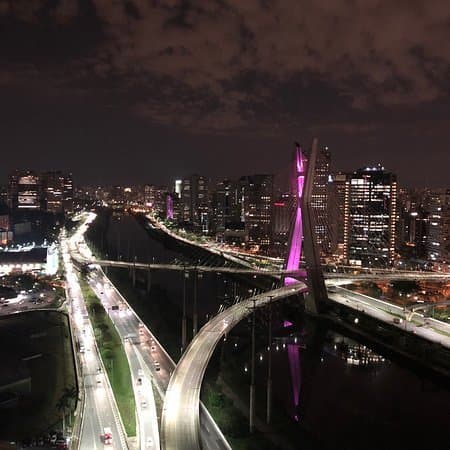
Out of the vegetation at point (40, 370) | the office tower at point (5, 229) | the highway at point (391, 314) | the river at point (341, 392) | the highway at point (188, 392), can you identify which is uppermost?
the office tower at point (5, 229)

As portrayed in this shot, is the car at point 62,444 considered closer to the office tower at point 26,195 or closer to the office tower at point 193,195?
the office tower at point 26,195

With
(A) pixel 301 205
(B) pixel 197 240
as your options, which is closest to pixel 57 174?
(B) pixel 197 240

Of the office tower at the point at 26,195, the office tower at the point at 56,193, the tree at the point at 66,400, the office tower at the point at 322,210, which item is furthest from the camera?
the office tower at the point at 56,193

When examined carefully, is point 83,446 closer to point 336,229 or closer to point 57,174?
point 336,229

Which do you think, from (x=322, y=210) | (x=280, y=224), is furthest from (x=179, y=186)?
(x=322, y=210)

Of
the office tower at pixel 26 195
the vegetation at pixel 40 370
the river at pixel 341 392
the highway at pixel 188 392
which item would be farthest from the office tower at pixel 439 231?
the office tower at pixel 26 195

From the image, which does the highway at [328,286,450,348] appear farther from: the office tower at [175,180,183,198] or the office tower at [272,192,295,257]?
the office tower at [175,180,183,198]

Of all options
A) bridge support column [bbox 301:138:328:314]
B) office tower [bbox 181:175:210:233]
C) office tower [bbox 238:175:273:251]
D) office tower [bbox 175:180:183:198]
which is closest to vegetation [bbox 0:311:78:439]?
bridge support column [bbox 301:138:328:314]

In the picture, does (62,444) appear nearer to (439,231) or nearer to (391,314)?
(391,314)
